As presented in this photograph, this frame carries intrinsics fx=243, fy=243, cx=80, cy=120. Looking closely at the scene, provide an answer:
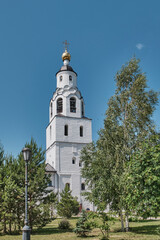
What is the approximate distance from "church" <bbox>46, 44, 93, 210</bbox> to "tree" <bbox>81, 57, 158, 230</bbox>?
1904cm

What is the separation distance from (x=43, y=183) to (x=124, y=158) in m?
5.94

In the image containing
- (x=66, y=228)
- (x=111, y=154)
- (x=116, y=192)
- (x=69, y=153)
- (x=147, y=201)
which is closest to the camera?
(x=147, y=201)

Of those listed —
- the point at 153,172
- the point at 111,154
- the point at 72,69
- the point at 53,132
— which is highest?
the point at 72,69

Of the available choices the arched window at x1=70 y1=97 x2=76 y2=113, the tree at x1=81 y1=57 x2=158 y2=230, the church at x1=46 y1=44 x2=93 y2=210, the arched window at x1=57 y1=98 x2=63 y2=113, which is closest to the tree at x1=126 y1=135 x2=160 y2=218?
the tree at x1=81 y1=57 x2=158 y2=230

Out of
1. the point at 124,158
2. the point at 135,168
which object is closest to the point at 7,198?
the point at 124,158

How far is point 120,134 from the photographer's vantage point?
54.9 feet

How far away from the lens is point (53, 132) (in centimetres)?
4062

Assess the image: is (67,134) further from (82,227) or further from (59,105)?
(82,227)

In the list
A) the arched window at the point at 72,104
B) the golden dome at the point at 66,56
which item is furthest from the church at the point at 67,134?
the golden dome at the point at 66,56

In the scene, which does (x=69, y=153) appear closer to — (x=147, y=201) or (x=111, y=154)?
(x=111, y=154)

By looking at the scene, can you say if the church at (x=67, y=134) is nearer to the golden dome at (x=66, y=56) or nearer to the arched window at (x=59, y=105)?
the arched window at (x=59, y=105)

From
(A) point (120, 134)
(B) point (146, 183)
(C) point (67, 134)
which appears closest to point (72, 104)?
(C) point (67, 134)

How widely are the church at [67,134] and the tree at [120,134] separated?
19.0 meters

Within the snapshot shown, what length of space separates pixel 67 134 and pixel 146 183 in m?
31.7
